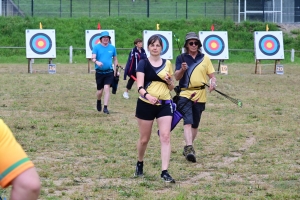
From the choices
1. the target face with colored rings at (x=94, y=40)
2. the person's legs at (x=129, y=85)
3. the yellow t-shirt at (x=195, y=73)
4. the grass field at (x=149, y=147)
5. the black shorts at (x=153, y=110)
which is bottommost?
the grass field at (x=149, y=147)

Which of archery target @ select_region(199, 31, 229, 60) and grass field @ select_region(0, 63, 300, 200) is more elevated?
archery target @ select_region(199, 31, 229, 60)

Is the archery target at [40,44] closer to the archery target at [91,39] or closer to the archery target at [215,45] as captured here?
the archery target at [91,39]

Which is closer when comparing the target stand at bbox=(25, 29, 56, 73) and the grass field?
the grass field

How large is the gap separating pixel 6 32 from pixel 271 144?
100 feet

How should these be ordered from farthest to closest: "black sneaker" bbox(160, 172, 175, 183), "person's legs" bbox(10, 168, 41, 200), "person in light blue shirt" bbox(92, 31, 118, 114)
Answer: "person in light blue shirt" bbox(92, 31, 118, 114) < "black sneaker" bbox(160, 172, 175, 183) < "person's legs" bbox(10, 168, 41, 200)

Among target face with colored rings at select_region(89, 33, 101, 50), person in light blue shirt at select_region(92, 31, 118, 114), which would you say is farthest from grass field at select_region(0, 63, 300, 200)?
target face with colored rings at select_region(89, 33, 101, 50)

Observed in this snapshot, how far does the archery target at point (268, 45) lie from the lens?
3095 cm

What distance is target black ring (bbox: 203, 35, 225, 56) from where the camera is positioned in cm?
3022

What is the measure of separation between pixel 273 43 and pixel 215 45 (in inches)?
113

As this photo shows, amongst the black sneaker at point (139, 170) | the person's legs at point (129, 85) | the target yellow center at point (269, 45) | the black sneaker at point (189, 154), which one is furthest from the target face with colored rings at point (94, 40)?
the black sneaker at point (139, 170)

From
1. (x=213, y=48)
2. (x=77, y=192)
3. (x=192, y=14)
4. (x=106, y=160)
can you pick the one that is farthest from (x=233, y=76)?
(x=192, y=14)

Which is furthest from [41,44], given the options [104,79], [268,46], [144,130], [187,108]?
[144,130]

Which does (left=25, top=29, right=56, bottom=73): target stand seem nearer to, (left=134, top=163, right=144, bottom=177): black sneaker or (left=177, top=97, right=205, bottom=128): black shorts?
(left=177, top=97, right=205, bottom=128): black shorts

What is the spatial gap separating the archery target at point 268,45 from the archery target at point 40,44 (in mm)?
8874
